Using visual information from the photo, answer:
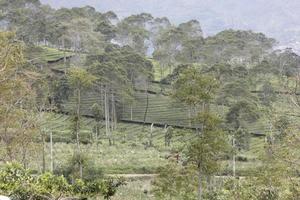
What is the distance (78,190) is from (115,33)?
67.3 meters

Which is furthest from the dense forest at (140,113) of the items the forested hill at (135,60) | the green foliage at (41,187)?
the forested hill at (135,60)

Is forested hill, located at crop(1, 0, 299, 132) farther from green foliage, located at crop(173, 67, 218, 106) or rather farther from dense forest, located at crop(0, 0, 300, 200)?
green foliage, located at crop(173, 67, 218, 106)

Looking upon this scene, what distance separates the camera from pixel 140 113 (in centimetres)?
5803

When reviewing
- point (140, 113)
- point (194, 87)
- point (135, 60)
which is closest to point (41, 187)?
point (194, 87)

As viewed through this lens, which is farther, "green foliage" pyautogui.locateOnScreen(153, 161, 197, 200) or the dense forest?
"green foliage" pyautogui.locateOnScreen(153, 161, 197, 200)

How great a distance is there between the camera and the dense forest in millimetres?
17000

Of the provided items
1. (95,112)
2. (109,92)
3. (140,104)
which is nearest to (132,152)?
(95,112)

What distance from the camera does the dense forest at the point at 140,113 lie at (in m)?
17.0

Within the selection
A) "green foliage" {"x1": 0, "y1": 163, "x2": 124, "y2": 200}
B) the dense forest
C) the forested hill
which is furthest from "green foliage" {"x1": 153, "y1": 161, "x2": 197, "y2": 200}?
the forested hill

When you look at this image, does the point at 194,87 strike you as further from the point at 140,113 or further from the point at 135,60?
the point at 140,113

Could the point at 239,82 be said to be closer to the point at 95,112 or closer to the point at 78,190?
the point at 95,112

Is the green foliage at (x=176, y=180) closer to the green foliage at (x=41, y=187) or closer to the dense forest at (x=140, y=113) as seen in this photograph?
the dense forest at (x=140, y=113)

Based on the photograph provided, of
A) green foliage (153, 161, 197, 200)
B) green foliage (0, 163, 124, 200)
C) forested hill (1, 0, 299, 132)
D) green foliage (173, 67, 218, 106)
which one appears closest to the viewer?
green foliage (0, 163, 124, 200)

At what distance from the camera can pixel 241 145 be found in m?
44.3
